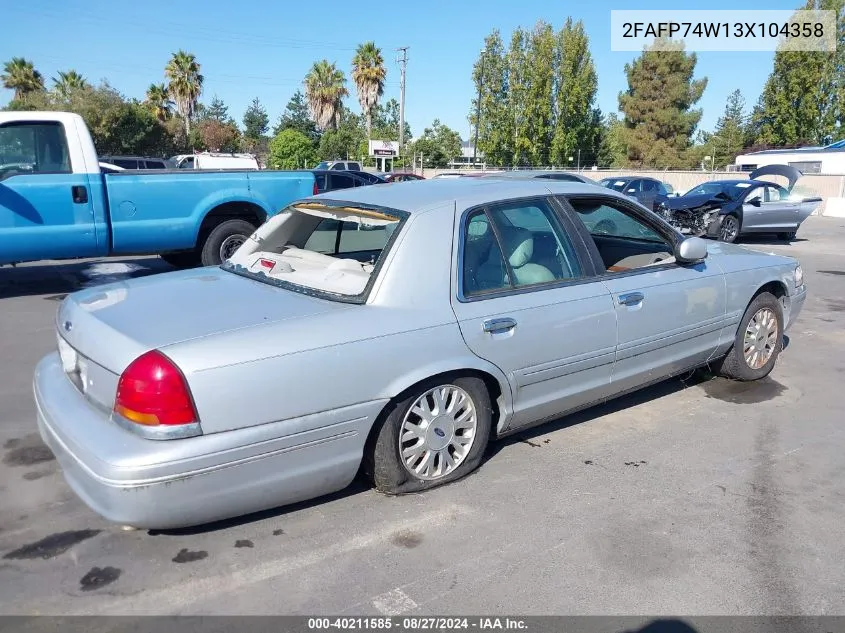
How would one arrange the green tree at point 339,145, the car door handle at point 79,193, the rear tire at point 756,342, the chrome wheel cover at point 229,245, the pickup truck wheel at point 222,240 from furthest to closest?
the green tree at point 339,145, the chrome wheel cover at point 229,245, the pickup truck wheel at point 222,240, the car door handle at point 79,193, the rear tire at point 756,342

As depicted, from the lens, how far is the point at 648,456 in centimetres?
427

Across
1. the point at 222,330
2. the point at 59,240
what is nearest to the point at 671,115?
the point at 59,240

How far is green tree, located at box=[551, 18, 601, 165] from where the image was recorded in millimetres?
45719

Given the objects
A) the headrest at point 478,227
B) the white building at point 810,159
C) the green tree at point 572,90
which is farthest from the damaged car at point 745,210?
the green tree at point 572,90

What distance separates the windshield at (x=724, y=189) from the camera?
16.7 m

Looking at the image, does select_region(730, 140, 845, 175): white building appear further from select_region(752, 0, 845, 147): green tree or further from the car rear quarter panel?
the car rear quarter panel

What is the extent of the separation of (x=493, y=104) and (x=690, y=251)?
4575 cm

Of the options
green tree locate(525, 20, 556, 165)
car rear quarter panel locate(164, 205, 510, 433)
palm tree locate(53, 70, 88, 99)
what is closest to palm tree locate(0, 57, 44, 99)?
palm tree locate(53, 70, 88, 99)

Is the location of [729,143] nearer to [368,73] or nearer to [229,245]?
[368,73]

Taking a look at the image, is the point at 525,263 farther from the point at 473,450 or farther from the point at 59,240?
the point at 59,240

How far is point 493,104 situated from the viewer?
48156 mm

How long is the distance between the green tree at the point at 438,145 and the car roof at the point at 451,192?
49.1 m

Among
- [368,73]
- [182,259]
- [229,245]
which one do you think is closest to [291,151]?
[368,73]

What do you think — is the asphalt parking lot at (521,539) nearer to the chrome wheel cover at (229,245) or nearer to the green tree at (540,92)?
the chrome wheel cover at (229,245)
